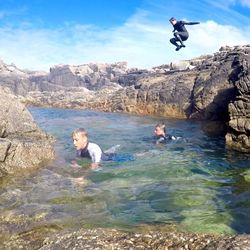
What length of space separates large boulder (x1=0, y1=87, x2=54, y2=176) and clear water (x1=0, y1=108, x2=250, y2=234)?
1.37ft

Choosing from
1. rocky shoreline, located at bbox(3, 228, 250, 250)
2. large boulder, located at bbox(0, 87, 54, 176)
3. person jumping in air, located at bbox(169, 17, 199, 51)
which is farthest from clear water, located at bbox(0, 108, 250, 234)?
person jumping in air, located at bbox(169, 17, 199, 51)

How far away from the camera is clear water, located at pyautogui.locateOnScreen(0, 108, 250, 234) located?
621 centimetres

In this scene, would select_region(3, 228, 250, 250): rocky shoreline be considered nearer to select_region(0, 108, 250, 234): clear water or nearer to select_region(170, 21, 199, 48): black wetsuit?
select_region(0, 108, 250, 234): clear water

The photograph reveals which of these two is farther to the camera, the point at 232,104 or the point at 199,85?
the point at 199,85

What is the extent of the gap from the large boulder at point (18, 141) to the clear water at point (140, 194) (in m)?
0.42

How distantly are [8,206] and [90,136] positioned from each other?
10989 millimetres

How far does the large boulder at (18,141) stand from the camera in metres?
9.34

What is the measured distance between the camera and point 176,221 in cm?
626

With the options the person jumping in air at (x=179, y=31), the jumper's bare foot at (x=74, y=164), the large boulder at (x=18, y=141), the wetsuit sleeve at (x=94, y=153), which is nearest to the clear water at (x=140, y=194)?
the jumper's bare foot at (x=74, y=164)

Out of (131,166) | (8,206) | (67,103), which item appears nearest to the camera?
(8,206)

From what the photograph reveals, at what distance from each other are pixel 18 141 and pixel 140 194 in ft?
12.4

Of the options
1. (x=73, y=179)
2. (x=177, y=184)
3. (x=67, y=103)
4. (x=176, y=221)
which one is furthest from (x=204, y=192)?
(x=67, y=103)

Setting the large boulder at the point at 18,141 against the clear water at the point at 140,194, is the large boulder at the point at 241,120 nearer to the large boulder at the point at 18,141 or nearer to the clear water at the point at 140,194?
the clear water at the point at 140,194

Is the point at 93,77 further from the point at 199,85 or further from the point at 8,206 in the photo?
the point at 8,206
